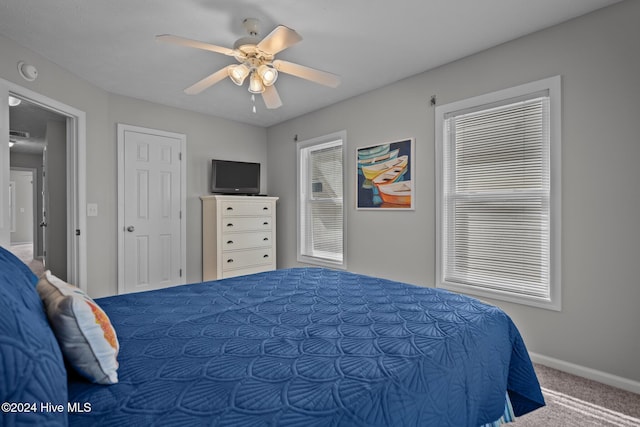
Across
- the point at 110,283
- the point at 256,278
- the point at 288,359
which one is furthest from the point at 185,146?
the point at 288,359

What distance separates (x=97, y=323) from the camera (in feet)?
3.24

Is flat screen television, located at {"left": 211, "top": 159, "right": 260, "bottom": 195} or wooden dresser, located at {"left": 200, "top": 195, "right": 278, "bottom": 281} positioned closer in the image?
wooden dresser, located at {"left": 200, "top": 195, "right": 278, "bottom": 281}

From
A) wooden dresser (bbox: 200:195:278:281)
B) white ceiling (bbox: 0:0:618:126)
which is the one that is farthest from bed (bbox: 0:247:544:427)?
wooden dresser (bbox: 200:195:278:281)

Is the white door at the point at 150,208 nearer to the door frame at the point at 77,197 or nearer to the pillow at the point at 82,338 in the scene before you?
the door frame at the point at 77,197

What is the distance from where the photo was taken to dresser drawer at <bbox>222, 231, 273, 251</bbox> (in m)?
4.27

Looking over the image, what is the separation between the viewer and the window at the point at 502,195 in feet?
8.13

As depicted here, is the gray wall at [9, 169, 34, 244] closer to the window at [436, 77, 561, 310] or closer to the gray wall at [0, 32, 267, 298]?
the gray wall at [0, 32, 267, 298]

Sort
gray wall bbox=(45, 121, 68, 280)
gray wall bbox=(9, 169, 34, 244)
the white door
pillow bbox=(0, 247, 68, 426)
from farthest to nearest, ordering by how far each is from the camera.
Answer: gray wall bbox=(9, 169, 34, 244)
gray wall bbox=(45, 121, 68, 280)
the white door
pillow bbox=(0, 247, 68, 426)

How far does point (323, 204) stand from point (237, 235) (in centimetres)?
122

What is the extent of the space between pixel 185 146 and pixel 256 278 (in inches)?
109

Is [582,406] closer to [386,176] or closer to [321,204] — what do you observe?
[386,176]

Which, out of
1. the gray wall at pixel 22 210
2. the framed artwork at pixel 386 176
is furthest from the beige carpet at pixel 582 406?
the gray wall at pixel 22 210

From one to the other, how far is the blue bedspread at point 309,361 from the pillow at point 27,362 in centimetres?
15

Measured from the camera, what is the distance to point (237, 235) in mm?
4363
